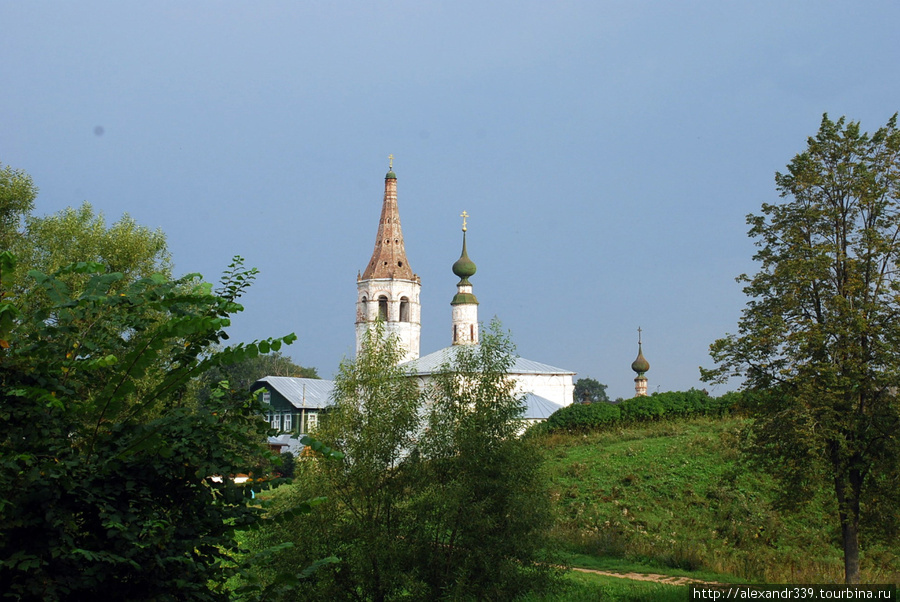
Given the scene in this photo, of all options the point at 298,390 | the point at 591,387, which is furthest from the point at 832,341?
the point at 591,387

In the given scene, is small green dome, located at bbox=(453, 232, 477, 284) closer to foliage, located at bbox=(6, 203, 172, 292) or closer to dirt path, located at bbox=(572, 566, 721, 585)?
foliage, located at bbox=(6, 203, 172, 292)

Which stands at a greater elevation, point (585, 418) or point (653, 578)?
point (585, 418)

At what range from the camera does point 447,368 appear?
15.1 meters

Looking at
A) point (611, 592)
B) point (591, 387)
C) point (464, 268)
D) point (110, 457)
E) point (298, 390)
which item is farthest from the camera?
point (591, 387)

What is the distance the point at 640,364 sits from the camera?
5581 cm

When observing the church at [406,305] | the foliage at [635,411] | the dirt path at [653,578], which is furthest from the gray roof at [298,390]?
the dirt path at [653,578]

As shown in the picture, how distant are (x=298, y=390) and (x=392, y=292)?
14637mm

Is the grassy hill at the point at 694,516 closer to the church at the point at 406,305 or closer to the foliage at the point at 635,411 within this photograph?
the foliage at the point at 635,411

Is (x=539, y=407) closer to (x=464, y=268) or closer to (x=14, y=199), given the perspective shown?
(x=464, y=268)

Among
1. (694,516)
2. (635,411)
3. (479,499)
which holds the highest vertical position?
(635,411)

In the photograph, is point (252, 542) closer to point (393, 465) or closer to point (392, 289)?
point (393, 465)

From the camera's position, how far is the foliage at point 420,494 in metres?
13.1

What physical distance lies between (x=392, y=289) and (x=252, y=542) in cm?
4242

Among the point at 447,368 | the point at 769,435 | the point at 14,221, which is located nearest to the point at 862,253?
the point at 769,435
